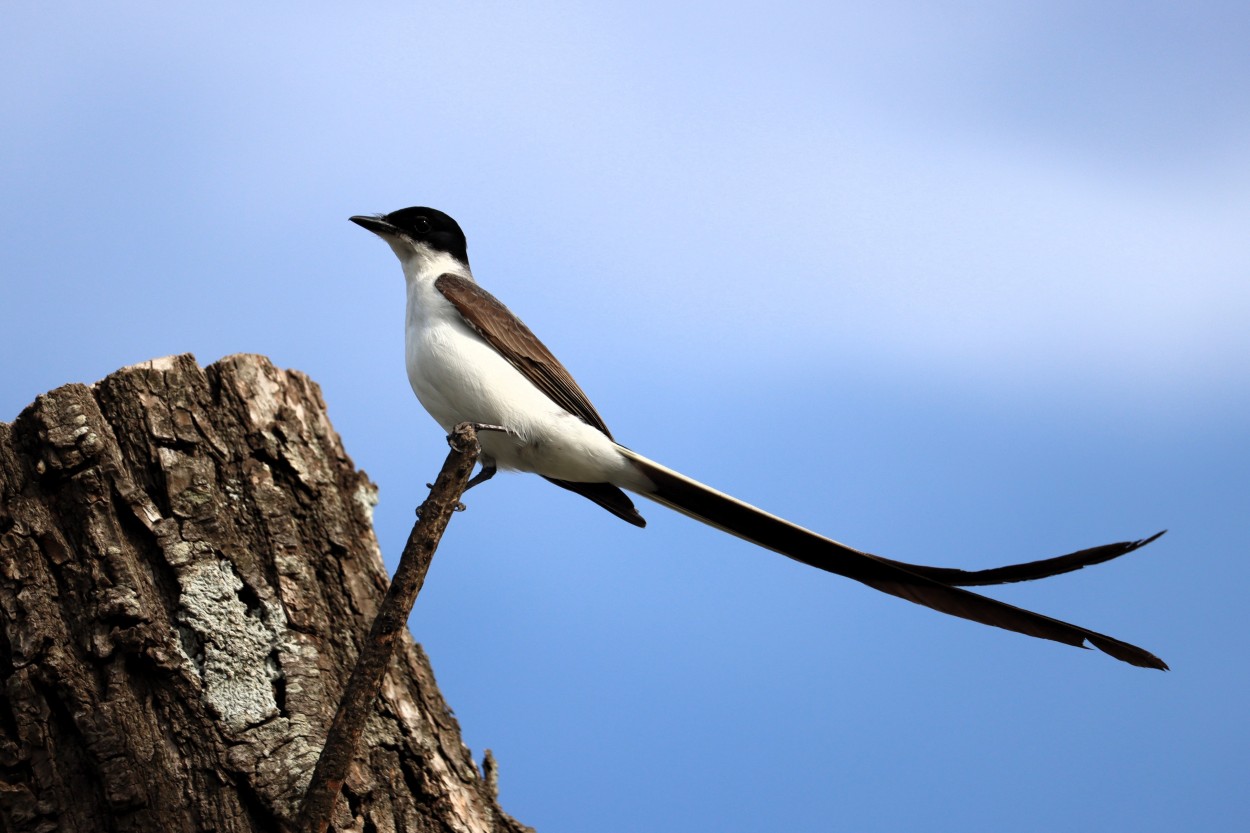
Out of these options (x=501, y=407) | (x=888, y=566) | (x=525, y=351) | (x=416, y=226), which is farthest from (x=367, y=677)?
(x=416, y=226)

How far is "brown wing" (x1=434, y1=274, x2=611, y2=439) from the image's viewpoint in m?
3.61

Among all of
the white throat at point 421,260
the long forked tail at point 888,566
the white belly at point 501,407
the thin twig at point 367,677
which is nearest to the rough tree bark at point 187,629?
the thin twig at point 367,677

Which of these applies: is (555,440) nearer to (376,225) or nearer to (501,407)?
(501,407)

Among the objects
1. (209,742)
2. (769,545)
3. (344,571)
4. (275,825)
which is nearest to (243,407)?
(344,571)

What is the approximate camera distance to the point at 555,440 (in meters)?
3.53

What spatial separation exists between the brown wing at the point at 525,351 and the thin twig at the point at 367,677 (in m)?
0.78

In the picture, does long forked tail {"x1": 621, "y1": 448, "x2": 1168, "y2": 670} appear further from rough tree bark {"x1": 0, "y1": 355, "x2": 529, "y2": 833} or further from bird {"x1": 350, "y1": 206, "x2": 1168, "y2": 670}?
rough tree bark {"x1": 0, "y1": 355, "x2": 529, "y2": 833}

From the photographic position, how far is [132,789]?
306cm

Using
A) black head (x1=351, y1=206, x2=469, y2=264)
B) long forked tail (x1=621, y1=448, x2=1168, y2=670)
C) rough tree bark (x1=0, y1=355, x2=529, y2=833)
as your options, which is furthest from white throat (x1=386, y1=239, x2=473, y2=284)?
long forked tail (x1=621, y1=448, x2=1168, y2=670)

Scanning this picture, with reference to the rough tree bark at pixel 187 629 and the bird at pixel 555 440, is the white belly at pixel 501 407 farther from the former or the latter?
the rough tree bark at pixel 187 629

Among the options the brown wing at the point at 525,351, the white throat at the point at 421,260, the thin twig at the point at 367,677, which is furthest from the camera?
the white throat at the point at 421,260

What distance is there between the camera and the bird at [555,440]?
3117 millimetres

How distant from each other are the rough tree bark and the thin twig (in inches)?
9.4

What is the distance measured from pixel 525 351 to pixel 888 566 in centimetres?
142
